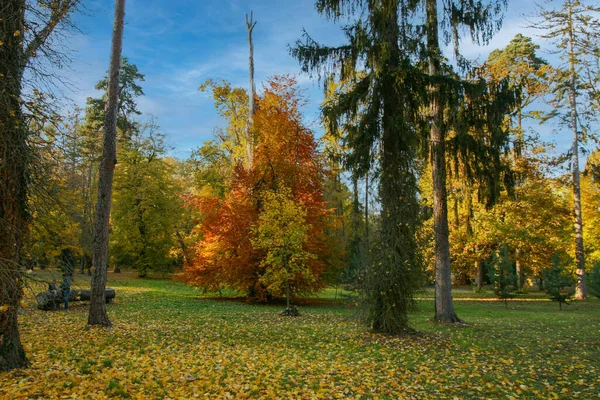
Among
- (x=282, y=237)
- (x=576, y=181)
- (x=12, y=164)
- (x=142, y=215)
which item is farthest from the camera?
(x=142, y=215)

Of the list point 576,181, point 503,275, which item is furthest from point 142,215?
point 576,181

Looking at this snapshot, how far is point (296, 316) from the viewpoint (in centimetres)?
1338

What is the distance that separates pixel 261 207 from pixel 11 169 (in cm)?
1285

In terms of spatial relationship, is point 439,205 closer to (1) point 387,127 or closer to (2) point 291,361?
(1) point 387,127

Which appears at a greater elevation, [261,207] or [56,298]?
[261,207]

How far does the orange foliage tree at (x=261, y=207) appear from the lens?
17.1 metres

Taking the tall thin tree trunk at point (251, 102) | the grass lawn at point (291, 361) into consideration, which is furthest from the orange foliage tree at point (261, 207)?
the grass lawn at point (291, 361)

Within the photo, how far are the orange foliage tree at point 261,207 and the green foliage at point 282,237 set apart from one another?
137 centimetres

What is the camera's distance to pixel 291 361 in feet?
21.8

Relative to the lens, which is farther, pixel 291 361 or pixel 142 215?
pixel 142 215

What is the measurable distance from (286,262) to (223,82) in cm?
1272

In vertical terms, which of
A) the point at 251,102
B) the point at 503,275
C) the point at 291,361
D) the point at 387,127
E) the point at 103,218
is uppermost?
the point at 251,102

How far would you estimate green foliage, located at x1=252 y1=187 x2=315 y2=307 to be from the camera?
14461 millimetres

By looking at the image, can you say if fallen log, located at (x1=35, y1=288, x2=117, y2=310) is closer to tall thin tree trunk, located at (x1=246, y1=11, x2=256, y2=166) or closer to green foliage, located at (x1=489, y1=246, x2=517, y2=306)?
tall thin tree trunk, located at (x1=246, y1=11, x2=256, y2=166)
